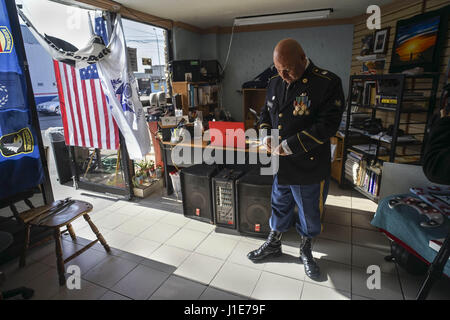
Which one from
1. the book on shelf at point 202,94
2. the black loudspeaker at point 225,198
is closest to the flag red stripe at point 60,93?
the book on shelf at point 202,94

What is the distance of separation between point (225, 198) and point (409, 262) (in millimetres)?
1540

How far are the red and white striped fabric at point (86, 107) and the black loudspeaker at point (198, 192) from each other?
109cm

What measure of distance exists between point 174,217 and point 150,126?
139 cm

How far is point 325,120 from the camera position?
1.69 metres

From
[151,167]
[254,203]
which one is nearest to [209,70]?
[151,167]

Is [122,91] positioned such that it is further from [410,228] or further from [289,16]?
[410,228]

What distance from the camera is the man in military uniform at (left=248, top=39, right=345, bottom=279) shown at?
1.69 metres

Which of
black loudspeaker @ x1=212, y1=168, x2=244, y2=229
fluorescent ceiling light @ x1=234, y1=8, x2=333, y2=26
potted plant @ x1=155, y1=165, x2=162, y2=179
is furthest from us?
potted plant @ x1=155, y1=165, x2=162, y2=179

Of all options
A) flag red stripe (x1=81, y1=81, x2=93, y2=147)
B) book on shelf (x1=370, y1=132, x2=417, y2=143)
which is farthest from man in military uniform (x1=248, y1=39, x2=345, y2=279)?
flag red stripe (x1=81, y1=81, x2=93, y2=147)

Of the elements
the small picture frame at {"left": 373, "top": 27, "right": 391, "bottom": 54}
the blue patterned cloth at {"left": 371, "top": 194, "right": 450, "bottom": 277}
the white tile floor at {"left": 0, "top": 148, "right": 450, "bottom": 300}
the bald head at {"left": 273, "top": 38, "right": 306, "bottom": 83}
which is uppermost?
the small picture frame at {"left": 373, "top": 27, "right": 391, "bottom": 54}

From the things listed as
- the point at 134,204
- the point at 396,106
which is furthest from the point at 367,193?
the point at 134,204

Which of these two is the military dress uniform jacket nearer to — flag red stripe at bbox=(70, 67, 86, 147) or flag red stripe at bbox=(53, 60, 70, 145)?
flag red stripe at bbox=(70, 67, 86, 147)

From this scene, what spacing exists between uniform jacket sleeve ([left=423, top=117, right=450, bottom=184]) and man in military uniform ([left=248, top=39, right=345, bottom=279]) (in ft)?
1.79

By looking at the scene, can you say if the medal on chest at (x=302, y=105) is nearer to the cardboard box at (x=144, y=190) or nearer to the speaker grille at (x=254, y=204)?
the speaker grille at (x=254, y=204)
